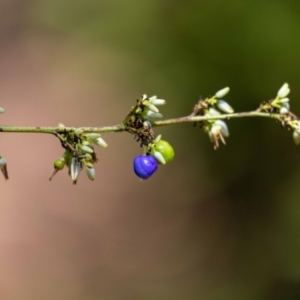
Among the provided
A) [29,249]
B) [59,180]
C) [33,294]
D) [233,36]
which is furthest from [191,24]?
[33,294]

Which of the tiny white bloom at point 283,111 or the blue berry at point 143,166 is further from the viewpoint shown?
the tiny white bloom at point 283,111

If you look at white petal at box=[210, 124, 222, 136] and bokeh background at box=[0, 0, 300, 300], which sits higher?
bokeh background at box=[0, 0, 300, 300]

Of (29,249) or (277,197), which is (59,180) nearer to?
(29,249)

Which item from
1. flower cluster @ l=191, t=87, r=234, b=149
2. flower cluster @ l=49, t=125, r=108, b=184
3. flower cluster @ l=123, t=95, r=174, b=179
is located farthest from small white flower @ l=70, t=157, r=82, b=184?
flower cluster @ l=191, t=87, r=234, b=149

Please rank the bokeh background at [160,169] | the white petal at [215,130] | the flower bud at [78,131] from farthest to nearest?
the bokeh background at [160,169] < the white petal at [215,130] < the flower bud at [78,131]

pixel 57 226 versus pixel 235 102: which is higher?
pixel 235 102

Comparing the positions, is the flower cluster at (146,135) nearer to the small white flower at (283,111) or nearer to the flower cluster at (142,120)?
the flower cluster at (142,120)

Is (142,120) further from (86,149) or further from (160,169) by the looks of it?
(160,169)

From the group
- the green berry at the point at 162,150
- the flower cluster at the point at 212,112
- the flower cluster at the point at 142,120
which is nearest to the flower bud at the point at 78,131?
the flower cluster at the point at 142,120

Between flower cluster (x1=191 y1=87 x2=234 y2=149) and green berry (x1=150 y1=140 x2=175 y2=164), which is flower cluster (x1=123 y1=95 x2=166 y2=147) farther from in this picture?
flower cluster (x1=191 y1=87 x2=234 y2=149)
